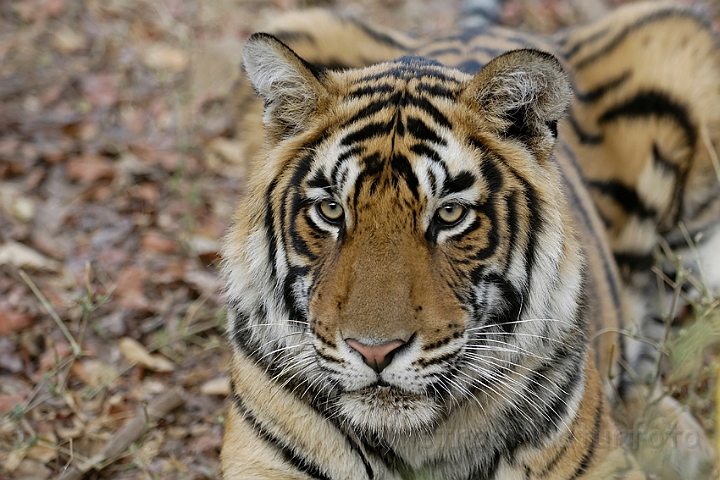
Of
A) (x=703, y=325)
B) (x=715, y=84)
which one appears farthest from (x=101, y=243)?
(x=703, y=325)

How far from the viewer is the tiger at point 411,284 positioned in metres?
2.01

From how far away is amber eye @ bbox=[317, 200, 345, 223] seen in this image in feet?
6.97

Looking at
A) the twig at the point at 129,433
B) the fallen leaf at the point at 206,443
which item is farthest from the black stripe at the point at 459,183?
the fallen leaf at the point at 206,443

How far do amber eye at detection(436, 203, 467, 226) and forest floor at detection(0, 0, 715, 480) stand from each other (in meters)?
0.89

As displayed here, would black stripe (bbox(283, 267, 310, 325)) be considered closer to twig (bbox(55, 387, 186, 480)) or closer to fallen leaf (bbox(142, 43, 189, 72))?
twig (bbox(55, 387, 186, 480))

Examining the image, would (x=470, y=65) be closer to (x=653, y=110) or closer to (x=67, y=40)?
(x=653, y=110)

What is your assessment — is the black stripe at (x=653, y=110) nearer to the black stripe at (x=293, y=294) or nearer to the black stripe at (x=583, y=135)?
the black stripe at (x=583, y=135)

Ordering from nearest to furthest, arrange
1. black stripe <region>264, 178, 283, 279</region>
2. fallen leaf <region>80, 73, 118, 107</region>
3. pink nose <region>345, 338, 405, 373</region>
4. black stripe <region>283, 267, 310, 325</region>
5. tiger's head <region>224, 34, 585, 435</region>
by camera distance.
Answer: pink nose <region>345, 338, 405, 373</region>
tiger's head <region>224, 34, 585, 435</region>
black stripe <region>283, 267, 310, 325</region>
black stripe <region>264, 178, 283, 279</region>
fallen leaf <region>80, 73, 118, 107</region>

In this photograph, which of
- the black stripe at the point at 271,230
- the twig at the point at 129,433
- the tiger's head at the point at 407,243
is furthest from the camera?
the twig at the point at 129,433

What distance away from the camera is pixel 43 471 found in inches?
113

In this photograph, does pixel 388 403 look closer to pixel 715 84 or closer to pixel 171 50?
pixel 715 84

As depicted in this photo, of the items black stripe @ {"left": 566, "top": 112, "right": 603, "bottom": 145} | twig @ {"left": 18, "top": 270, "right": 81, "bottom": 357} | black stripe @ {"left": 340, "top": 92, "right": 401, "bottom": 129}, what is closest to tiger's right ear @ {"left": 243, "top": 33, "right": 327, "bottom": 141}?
black stripe @ {"left": 340, "top": 92, "right": 401, "bottom": 129}

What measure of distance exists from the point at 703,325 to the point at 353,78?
4.27 ft

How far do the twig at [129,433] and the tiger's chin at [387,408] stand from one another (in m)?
1.07
